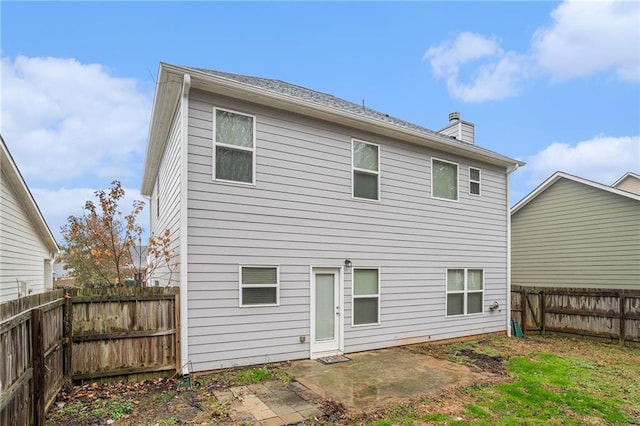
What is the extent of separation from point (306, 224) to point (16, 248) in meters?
8.08

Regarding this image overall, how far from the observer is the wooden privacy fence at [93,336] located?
154 inches

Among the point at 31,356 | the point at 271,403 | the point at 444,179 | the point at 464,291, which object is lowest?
the point at 271,403

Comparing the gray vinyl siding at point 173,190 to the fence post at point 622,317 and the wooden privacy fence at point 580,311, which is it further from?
the fence post at point 622,317

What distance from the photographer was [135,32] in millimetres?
10172

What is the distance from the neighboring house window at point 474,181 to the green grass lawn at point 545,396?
426 cm

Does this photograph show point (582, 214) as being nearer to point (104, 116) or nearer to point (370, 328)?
point (370, 328)

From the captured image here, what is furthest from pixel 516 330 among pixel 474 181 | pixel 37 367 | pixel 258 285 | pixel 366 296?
pixel 37 367

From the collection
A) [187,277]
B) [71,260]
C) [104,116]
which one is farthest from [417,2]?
[71,260]

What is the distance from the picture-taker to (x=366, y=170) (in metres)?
8.28

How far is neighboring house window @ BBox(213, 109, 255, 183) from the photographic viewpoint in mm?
6527

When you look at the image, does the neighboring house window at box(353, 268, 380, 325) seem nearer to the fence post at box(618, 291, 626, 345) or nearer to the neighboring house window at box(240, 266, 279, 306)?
the neighboring house window at box(240, 266, 279, 306)

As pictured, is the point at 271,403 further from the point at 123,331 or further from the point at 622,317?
the point at 622,317

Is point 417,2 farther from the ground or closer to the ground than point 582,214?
farther from the ground

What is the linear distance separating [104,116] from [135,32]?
7.73m
